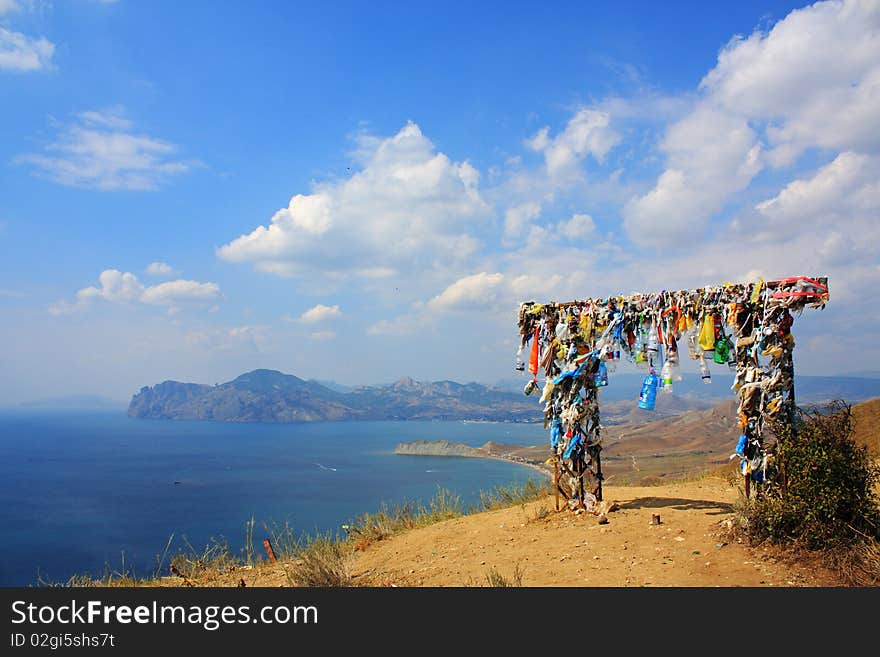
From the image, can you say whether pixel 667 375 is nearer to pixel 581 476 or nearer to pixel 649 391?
pixel 649 391

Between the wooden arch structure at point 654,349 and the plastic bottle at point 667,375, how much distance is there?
2cm

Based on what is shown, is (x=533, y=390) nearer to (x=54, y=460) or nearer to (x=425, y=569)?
(x=425, y=569)

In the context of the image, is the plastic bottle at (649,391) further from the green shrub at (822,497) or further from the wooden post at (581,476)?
the green shrub at (822,497)

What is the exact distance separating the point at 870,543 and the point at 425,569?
5489mm

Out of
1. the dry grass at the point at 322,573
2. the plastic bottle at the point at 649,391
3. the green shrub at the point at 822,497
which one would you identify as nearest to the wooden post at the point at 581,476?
the plastic bottle at the point at 649,391

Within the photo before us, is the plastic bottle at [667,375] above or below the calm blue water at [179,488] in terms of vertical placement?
above

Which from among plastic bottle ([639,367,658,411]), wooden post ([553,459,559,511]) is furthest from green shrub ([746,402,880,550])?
wooden post ([553,459,559,511])

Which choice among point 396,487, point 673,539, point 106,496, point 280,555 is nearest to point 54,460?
point 106,496

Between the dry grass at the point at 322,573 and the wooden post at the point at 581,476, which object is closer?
the dry grass at the point at 322,573

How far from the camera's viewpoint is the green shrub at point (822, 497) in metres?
6.19

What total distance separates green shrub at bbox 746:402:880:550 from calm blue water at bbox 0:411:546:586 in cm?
1914

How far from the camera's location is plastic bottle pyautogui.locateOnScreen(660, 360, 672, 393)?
9.14 meters

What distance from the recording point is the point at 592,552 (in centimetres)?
756

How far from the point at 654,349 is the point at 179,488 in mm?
82854
